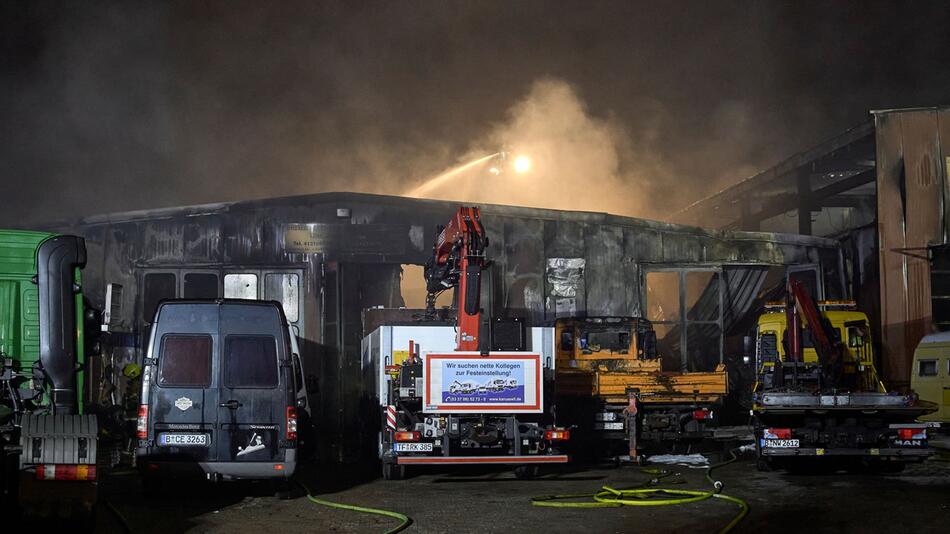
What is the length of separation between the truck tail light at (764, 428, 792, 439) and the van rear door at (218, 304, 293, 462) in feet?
22.4

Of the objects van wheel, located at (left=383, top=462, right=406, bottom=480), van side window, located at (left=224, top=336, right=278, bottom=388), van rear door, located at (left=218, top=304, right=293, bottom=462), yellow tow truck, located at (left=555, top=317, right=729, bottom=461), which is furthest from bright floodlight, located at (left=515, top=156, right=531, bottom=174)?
van side window, located at (left=224, top=336, right=278, bottom=388)

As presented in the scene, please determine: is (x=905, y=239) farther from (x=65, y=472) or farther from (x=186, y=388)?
(x=65, y=472)

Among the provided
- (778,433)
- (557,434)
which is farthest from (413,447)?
(778,433)

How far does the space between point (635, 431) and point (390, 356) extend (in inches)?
169

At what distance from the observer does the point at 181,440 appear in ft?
38.5

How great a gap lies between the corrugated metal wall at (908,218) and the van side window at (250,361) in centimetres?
1668

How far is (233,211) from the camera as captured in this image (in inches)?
846

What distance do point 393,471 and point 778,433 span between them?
5.55 m

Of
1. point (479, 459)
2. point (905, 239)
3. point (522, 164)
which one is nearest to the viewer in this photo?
point (479, 459)

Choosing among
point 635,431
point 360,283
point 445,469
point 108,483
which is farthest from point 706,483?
point 360,283

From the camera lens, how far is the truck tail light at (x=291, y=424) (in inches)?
468

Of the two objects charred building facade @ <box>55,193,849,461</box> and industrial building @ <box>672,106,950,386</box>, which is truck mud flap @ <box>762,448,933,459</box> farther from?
industrial building @ <box>672,106,950,386</box>

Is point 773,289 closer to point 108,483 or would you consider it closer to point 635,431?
point 635,431

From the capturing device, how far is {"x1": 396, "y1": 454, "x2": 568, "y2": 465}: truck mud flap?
43.9 feet
